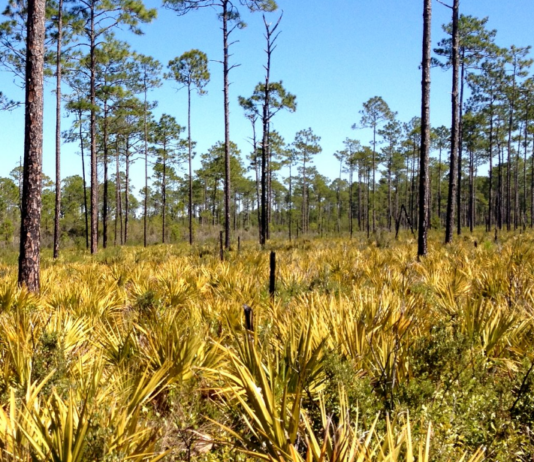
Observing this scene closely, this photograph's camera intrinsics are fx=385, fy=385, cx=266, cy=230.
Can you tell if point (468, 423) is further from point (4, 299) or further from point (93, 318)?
point (4, 299)

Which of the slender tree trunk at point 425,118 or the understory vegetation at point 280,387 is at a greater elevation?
the slender tree trunk at point 425,118

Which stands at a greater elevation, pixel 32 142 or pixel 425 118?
pixel 425 118

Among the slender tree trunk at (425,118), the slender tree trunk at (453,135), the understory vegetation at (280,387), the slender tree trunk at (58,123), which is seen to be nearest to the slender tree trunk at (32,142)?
the understory vegetation at (280,387)

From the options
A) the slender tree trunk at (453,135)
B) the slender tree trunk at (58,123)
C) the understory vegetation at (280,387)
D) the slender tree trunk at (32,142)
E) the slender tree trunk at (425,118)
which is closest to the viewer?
the understory vegetation at (280,387)

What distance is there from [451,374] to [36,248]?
7087 mm

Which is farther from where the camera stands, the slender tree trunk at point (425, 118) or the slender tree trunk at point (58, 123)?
the slender tree trunk at point (58, 123)

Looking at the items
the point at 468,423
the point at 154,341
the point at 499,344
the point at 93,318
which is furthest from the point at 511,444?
the point at 93,318

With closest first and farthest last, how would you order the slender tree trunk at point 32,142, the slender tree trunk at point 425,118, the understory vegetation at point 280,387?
the understory vegetation at point 280,387
the slender tree trunk at point 32,142
the slender tree trunk at point 425,118

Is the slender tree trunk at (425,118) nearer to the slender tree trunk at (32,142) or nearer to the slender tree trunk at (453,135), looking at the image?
the slender tree trunk at (453,135)

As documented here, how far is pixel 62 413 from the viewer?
6.61 ft

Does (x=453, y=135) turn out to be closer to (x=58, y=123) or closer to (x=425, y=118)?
(x=425, y=118)

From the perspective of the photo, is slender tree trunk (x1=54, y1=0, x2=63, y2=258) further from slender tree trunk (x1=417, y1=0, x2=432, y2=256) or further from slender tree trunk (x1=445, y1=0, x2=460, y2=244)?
slender tree trunk (x1=445, y1=0, x2=460, y2=244)

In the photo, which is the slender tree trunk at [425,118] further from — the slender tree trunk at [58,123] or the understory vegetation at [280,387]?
the slender tree trunk at [58,123]

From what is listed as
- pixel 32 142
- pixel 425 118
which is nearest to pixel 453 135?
pixel 425 118
